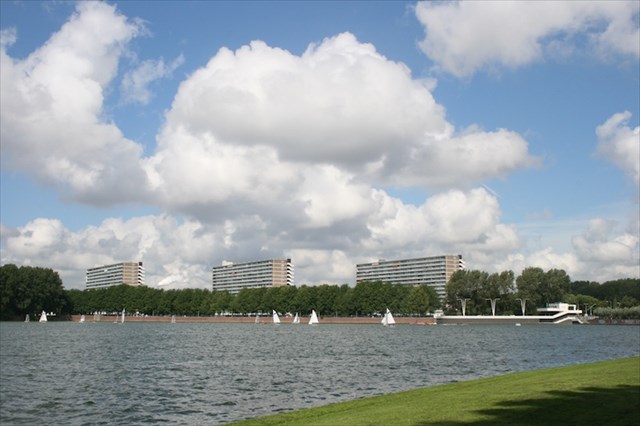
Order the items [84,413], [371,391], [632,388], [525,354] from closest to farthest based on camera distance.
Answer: [632,388], [84,413], [371,391], [525,354]

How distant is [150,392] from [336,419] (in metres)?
20.5

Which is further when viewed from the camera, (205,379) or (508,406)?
(205,379)

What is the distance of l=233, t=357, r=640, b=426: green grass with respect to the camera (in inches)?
717

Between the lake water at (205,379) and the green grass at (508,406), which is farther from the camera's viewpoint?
the lake water at (205,379)

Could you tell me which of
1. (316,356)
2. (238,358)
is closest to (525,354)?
(316,356)

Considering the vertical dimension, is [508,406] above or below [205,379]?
above

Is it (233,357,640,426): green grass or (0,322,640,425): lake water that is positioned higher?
(233,357,640,426): green grass

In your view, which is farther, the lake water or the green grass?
the lake water

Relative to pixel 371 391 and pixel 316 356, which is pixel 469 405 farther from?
pixel 316 356

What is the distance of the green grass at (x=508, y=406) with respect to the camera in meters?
18.2

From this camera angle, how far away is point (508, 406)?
20641 mm

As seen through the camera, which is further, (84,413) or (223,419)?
(84,413)

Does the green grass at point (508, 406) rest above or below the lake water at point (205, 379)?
above

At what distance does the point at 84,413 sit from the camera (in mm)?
31500
